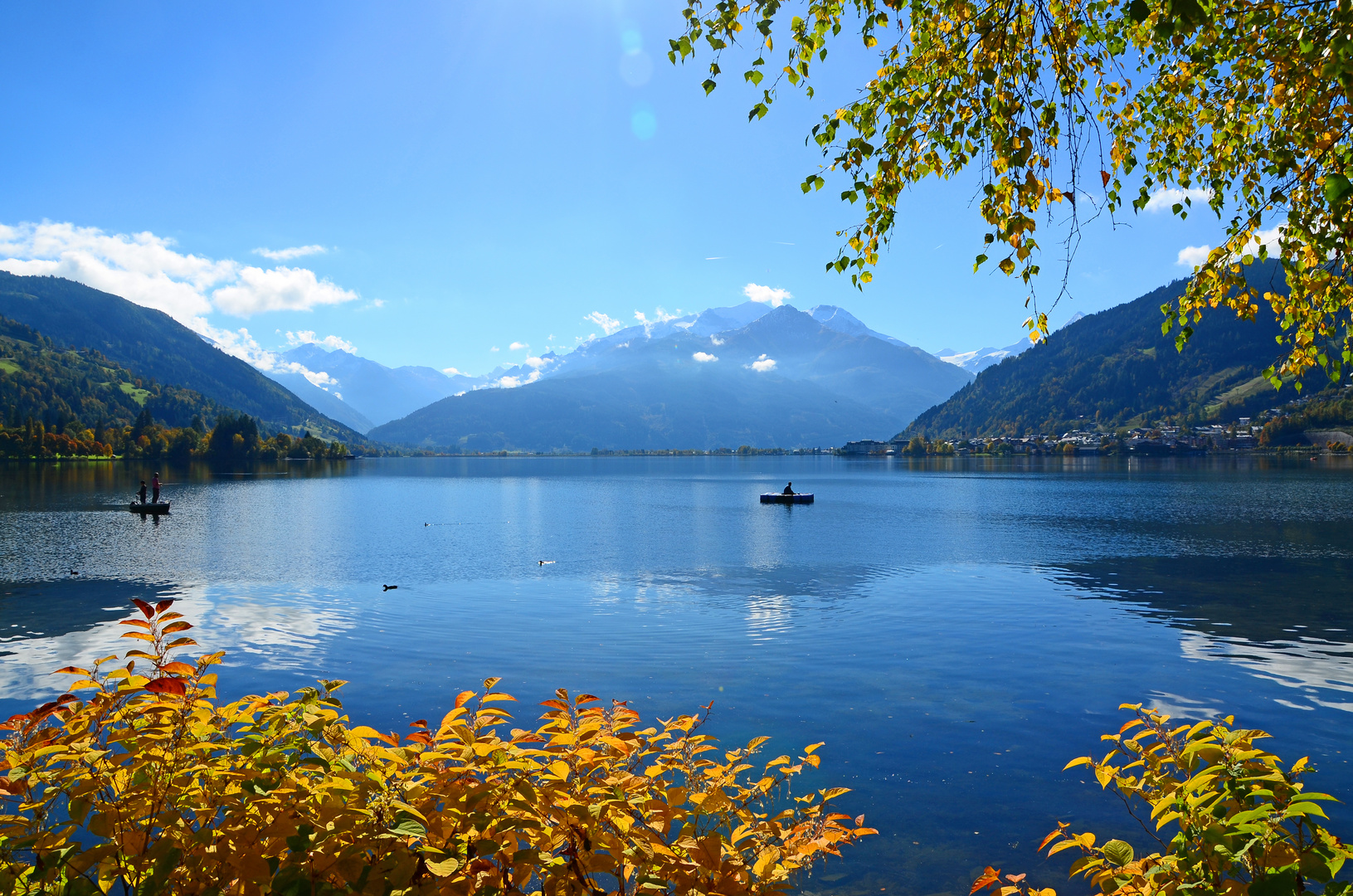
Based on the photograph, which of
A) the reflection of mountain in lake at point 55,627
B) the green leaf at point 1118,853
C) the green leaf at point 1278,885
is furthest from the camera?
the reflection of mountain in lake at point 55,627

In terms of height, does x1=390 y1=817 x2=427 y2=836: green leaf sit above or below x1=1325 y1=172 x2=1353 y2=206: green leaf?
below

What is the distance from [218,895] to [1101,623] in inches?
1109

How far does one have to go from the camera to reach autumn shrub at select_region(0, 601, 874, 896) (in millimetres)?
3750

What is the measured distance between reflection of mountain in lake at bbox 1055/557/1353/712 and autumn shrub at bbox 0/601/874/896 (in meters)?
19.2

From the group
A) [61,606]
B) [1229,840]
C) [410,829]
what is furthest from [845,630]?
[61,606]

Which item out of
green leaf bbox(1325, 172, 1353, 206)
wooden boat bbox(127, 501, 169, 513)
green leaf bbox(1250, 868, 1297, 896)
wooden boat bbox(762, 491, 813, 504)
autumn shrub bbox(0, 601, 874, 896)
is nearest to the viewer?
green leaf bbox(1250, 868, 1297, 896)

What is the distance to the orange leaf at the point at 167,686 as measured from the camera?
157 inches

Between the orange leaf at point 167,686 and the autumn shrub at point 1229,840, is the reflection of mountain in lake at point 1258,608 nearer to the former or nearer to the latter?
the autumn shrub at point 1229,840

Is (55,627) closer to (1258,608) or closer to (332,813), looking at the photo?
(332,813)

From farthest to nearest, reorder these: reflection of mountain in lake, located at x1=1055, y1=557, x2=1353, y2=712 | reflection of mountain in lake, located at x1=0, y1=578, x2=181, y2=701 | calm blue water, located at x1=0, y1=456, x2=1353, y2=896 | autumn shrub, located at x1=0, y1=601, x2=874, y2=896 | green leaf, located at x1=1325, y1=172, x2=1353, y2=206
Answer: reflection of mountain in lake, located at x1=1055, y1=557, x2=1353, y2=712, reflection of mountain in lake, located at x1=0, y1=578, x2=181, y2=701, calm blue water, located at x1=0, y1=456, x2=1353, y2=896, green leaf, located at x1=1325, y1=172, x2=1353, y2=206, autumn shrub, located at x1=0, y1=601, x2=874, y2=896

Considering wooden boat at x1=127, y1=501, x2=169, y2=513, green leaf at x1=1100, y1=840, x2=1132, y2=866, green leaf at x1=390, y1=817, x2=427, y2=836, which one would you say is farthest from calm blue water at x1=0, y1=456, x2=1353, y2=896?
green leaf at x1=390, y1=817, x2=427, y2=836

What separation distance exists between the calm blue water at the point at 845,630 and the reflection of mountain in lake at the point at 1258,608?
158 millimetres

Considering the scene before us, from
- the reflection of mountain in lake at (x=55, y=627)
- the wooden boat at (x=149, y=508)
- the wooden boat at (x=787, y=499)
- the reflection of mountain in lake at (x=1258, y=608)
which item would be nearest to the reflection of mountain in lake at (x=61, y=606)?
the reflection of mountain in lake at (x=55, y=627)

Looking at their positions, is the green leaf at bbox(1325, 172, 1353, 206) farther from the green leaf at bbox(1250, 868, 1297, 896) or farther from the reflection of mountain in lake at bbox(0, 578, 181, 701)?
the reflection of mountain in lake at bbox(0, 578, 181, 701)
